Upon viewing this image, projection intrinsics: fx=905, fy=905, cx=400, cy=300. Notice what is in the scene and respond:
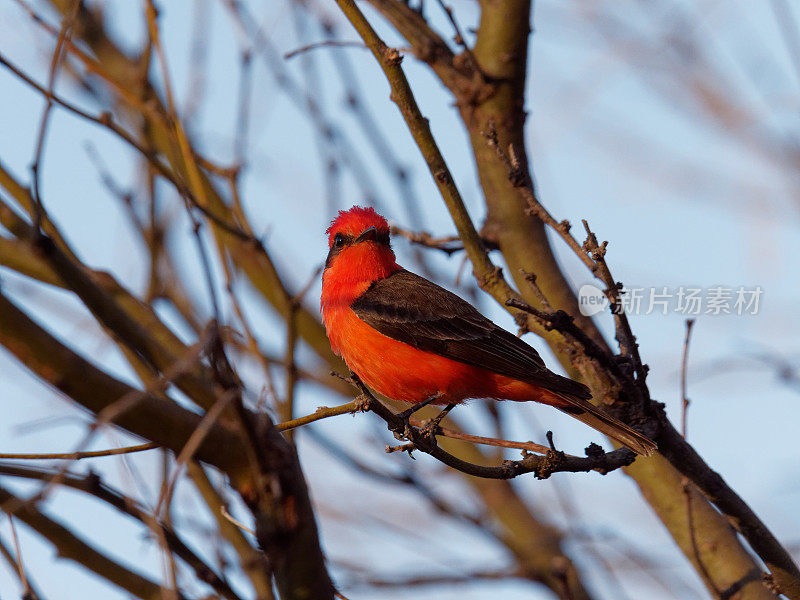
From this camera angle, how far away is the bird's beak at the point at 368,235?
581cm

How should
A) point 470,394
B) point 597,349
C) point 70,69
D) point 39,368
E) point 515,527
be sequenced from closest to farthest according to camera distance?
point 39,368 → point 597,349 → point 470,394 → point 70,69 → point 515,527

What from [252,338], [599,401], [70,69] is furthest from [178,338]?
[70,69]

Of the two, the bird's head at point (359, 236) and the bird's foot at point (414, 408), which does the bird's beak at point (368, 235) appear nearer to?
the bird's head at point (359, 236)

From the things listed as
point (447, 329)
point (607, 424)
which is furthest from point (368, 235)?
point (607, 424)

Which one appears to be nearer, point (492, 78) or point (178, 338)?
point (178, 338)

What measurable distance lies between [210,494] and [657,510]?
7.30 feet

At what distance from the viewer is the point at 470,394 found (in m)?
4.99

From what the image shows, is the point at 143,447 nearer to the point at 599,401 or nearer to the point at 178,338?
the point at 178,338

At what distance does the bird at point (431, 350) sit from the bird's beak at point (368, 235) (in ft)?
1.23

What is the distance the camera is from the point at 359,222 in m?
5.95

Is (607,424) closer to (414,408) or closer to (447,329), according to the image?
(414,408)

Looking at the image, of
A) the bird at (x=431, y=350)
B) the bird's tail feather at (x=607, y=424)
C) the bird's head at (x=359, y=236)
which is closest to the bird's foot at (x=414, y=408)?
the bird at (x=431, y=350)

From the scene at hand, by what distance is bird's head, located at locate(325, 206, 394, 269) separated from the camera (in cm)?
584

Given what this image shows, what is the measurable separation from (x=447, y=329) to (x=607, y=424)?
51.8 inches
